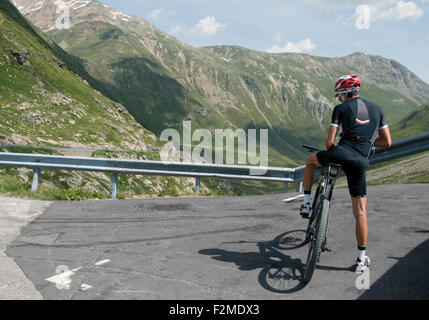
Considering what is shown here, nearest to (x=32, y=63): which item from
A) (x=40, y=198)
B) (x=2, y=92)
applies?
(x=2, y=92)

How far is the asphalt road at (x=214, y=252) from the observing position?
5.23 metres

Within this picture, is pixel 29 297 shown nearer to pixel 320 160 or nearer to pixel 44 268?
pixel 44 268

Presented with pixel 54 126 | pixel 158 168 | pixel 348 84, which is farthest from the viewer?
pixel 54 126

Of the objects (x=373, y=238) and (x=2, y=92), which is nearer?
(x=373, y=238)

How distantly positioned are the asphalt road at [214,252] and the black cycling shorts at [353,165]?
3.97 feet

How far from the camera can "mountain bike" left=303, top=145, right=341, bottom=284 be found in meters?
5.34

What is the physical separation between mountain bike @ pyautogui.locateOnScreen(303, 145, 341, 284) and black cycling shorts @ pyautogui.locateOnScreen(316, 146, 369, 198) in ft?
0.48

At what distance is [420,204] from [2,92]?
71.1 meters

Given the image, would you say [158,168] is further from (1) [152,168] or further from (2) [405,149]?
(2) [405,149]

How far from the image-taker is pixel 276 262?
6.17m

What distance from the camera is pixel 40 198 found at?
36.9 ft

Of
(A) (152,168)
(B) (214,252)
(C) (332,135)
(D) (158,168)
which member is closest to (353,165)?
(C) (332,135)

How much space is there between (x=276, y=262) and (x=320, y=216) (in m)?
1.10
